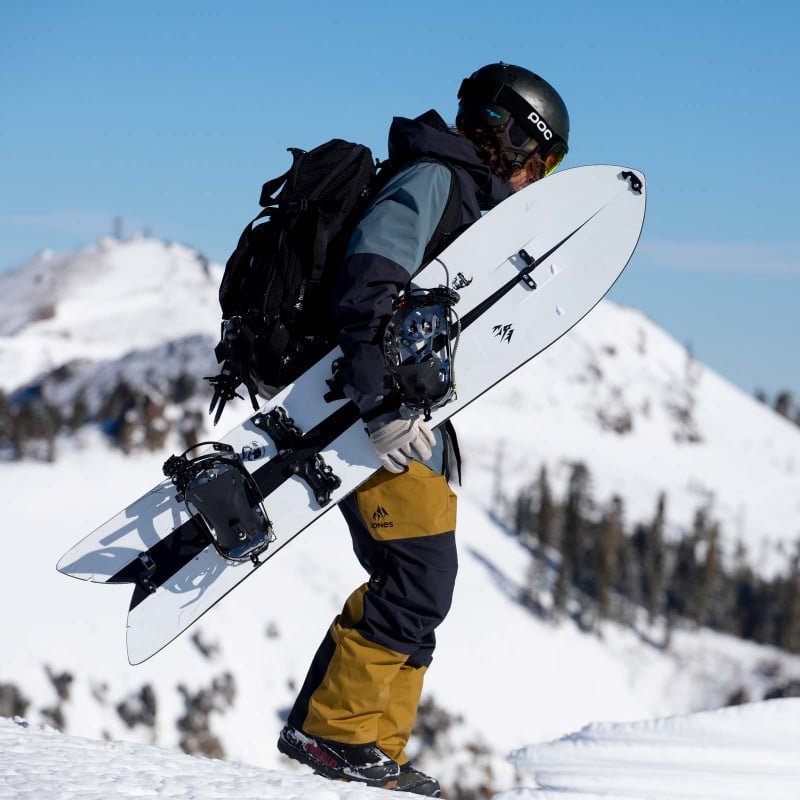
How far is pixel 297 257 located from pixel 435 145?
81 cm

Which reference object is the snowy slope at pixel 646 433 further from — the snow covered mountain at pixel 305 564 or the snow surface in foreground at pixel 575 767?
the snow surface in foreground at pixel 575 767

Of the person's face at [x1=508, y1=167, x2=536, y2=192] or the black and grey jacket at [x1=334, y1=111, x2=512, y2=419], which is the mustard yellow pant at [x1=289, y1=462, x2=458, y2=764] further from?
the person's face at [x1=508, y1=167, x2=536, y2=192]

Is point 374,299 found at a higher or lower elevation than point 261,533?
higher

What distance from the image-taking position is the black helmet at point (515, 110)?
15.8 ft

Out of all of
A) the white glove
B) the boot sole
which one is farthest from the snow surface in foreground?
the white glove

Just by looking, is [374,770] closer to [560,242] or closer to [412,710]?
[412,710]

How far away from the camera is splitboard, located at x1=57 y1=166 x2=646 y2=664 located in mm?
4859

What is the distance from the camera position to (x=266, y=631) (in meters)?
56.8

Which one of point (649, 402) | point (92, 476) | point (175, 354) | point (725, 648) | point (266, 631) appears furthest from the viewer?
point (649, 402)

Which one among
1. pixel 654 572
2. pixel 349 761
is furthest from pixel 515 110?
pixel 654 572

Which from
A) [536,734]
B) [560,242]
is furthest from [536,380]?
[560,242]

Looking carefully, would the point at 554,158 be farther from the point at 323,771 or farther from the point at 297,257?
the point at 323,771

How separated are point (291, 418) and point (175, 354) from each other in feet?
315

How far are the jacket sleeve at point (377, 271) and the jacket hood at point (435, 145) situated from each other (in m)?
0.16
